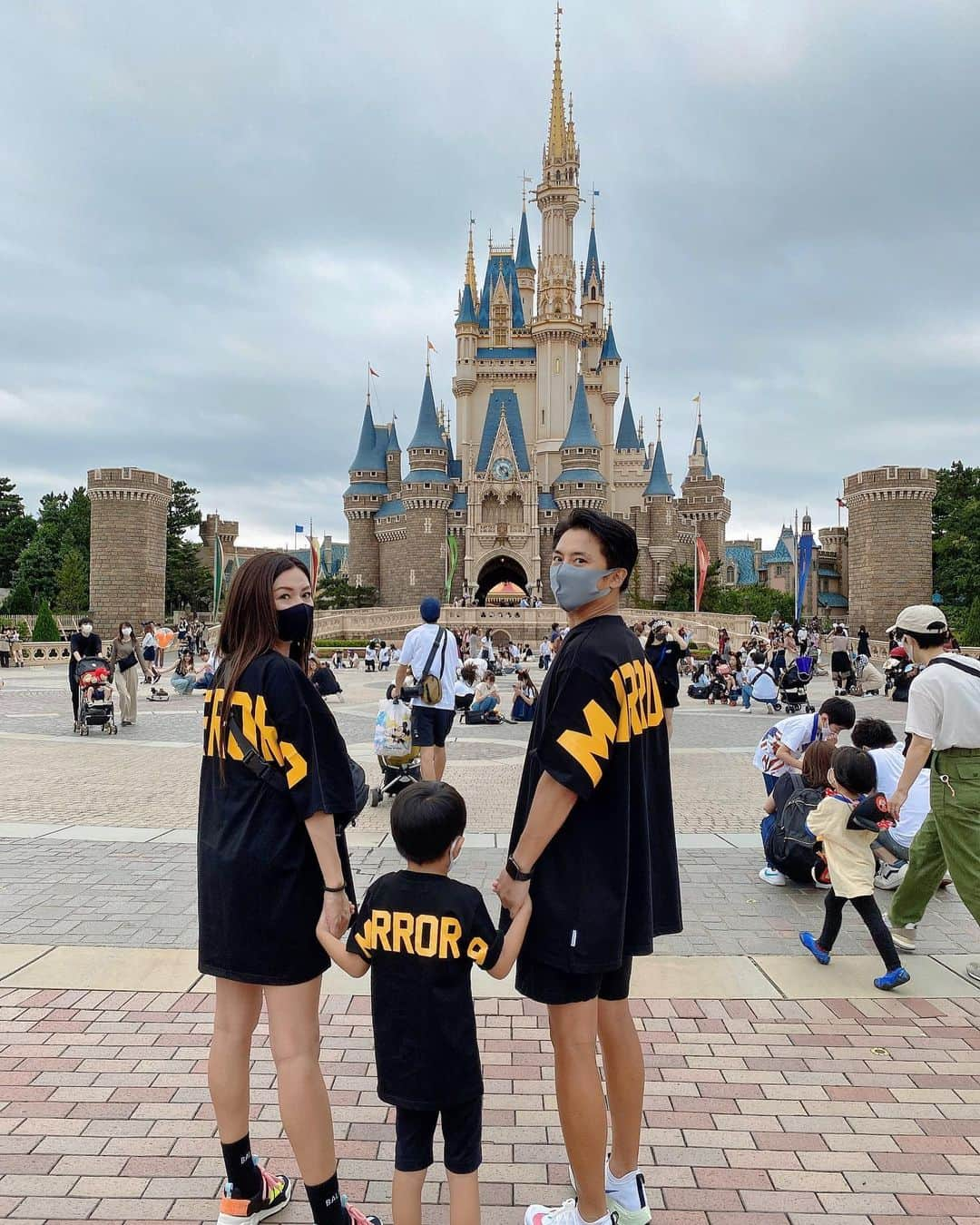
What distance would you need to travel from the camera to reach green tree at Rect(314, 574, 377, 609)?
61750mm

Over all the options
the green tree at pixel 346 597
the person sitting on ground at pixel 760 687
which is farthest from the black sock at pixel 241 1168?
the green tree at pixel 346 597

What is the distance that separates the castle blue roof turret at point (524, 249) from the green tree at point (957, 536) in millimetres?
37006

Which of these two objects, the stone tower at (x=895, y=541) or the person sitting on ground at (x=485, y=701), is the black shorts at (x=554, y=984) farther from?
the stone tower at (x=895, y=541)

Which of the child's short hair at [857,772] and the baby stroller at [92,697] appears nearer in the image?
the child's short hair at [857,772]

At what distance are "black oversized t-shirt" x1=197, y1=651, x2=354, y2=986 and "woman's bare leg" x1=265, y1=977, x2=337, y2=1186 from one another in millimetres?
74

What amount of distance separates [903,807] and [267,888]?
484cm

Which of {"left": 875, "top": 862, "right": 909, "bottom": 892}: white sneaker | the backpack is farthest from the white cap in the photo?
{"left": 875, "top": 862, "right": 909, "bottom": 892}: white sneaker

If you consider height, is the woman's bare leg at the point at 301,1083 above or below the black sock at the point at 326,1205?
above

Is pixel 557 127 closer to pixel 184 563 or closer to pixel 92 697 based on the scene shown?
pixel 184 563

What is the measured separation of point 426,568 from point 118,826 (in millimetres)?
51936

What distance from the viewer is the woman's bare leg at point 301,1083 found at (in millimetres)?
2406

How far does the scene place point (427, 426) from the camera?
62344 mm

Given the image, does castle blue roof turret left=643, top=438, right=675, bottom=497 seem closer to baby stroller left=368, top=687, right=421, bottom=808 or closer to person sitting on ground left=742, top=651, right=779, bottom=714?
person sitting on ground left=742, top=651, right=779, bottom=714

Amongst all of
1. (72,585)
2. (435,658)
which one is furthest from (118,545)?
(435,658)
